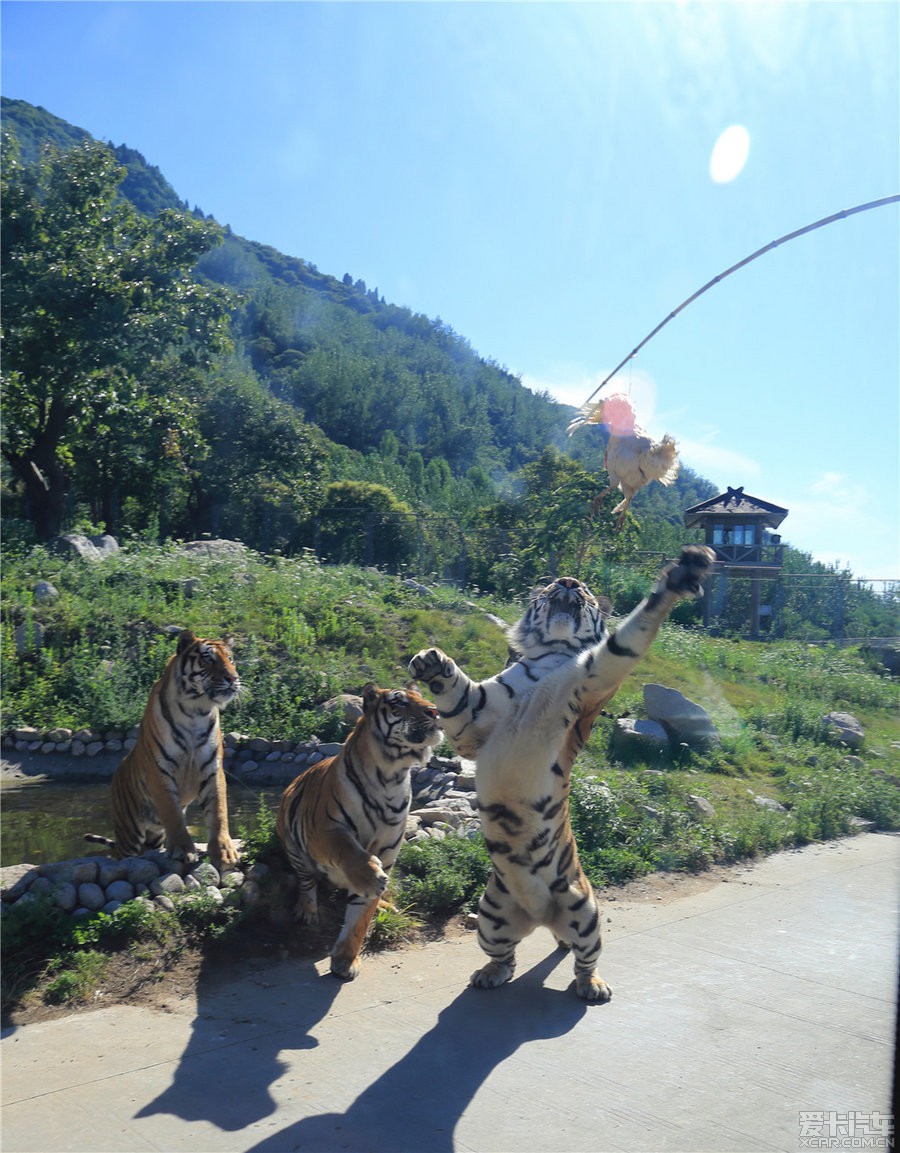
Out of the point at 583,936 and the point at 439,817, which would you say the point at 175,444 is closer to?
the point at 439,817

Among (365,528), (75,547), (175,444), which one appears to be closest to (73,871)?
(75,547)

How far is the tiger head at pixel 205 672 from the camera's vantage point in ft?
18.9

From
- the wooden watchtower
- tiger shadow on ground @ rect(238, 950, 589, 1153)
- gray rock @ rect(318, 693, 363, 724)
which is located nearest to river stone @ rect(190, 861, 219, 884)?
tiger shadow on ground @ rect(238, 950, 589, 1153)

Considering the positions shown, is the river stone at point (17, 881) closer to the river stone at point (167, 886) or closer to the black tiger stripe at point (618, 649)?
the river stone at point (167, 886)

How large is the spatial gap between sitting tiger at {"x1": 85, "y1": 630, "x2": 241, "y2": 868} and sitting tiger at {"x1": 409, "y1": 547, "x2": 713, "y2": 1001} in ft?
6.71

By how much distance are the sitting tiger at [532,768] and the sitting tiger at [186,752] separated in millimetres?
2047

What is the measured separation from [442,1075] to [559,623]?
2.03m

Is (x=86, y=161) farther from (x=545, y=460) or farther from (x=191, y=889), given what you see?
(x=191, y=889)

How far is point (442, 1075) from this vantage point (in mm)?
3600

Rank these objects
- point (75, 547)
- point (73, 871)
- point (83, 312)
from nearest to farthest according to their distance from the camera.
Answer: point (73, 871)
point (75, 547)
point (83, 312)

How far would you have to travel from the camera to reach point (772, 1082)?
3.54 meters

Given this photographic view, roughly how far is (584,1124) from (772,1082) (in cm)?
83

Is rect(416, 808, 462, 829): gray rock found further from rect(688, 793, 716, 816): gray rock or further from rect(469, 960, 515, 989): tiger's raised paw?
rect(469, 960, 515, 989): tiger's raised paw

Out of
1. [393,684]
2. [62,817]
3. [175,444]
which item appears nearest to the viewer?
[62,817]
